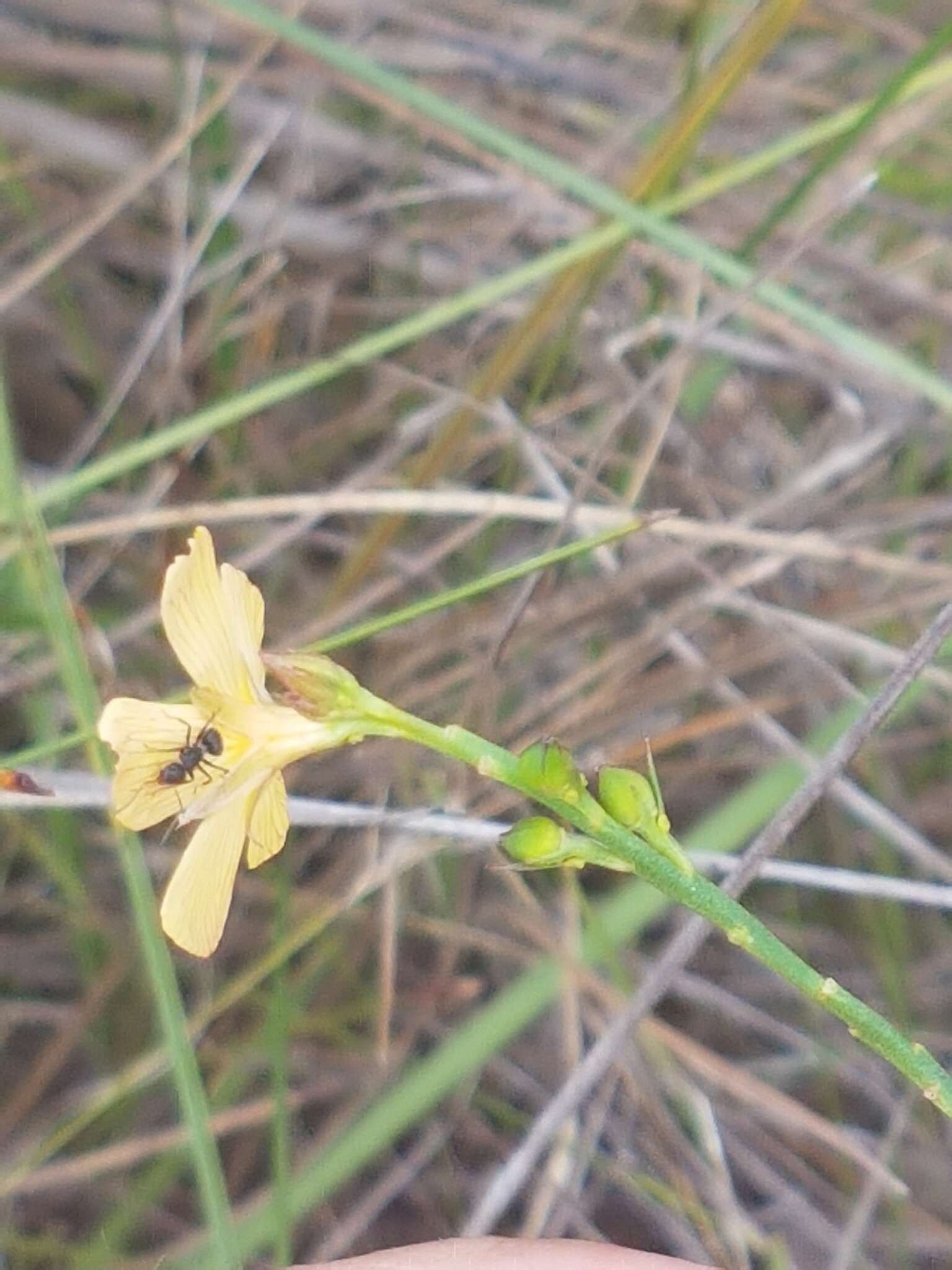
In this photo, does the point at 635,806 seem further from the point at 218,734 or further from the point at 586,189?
the point at 586,189

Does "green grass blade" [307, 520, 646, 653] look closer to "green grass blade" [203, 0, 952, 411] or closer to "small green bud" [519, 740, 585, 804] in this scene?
"small green bud" [519, 740, 585, 804]

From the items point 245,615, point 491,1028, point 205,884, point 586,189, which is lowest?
point 491,1028

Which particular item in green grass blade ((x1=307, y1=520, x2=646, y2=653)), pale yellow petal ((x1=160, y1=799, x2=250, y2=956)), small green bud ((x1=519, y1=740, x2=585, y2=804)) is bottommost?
pale yellow petal ((x1=160, y1=799, x2=250, y2=956))

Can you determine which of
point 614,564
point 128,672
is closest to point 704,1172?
point 614,564

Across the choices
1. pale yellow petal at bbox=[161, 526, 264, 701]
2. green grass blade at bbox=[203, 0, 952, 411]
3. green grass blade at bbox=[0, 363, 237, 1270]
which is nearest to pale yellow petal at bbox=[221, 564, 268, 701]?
pale yellow petal at bbox=[161, 526, 264, 701]

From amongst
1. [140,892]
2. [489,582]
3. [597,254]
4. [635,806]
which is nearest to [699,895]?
[635,806]

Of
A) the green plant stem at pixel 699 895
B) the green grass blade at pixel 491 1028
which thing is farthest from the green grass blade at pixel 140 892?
the green plant stem at pixel 699 895
